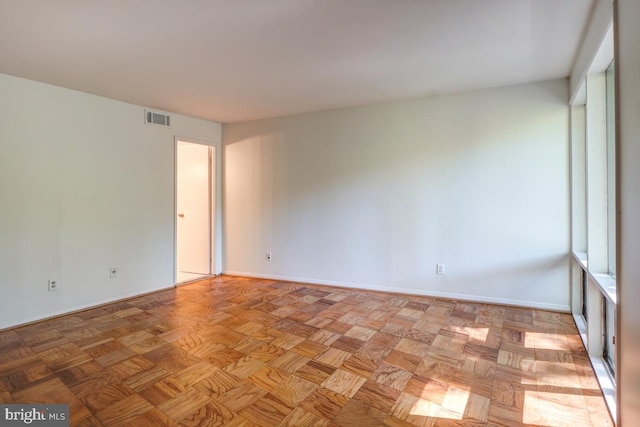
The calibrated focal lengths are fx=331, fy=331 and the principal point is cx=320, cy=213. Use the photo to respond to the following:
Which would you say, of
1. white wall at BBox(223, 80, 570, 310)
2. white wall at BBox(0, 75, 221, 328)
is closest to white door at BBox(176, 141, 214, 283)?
white wall at BBox(223, 80, 570, 310)

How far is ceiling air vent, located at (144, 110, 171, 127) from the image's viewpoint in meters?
4.05

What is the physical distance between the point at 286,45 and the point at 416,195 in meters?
2.20

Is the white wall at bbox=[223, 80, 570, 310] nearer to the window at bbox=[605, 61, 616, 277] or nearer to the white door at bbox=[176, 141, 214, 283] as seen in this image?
the white door at bbox=[176, 141, 214, 283]

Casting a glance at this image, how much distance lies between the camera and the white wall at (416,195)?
10.8 feet

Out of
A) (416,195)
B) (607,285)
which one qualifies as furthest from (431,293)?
(607,285)

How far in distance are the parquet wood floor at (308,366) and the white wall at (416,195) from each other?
53 cm

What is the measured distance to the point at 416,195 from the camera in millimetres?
3820

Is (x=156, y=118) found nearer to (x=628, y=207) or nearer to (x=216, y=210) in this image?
(x=216, y=210)

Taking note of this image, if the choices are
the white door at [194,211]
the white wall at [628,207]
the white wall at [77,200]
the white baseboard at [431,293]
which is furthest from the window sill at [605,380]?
the white door at [194,211]

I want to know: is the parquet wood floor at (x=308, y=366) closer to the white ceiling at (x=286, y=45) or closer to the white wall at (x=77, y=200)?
the white wall at (x=77, y=200)

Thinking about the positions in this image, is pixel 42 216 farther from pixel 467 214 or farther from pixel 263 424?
pixel 467 214

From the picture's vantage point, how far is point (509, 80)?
3.23 metres

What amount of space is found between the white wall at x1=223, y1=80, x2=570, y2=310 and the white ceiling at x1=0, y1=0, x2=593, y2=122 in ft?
1.34

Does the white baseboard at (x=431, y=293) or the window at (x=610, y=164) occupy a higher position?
the window at (x=610, y=164)
